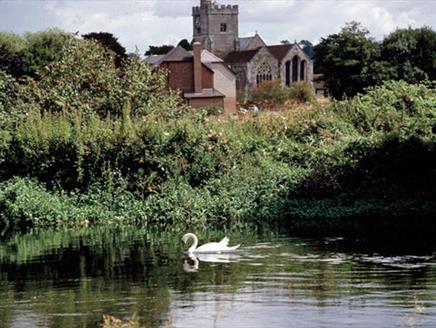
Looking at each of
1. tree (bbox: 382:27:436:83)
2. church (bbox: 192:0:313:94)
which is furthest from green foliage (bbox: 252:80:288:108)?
tree (bbox: 382:27:436:83)

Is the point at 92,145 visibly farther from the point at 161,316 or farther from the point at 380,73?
the point at 380,73

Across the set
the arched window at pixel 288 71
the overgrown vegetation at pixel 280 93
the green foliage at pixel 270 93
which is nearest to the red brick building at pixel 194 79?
the overgrown vegetation at pixel 280 93

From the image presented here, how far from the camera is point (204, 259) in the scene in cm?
1998

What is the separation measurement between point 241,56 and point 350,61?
6919 centimetres

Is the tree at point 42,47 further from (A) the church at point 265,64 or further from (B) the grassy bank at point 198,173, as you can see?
(A) the church at point 265,64

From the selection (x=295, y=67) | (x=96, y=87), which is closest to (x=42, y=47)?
(x=96, y=87)

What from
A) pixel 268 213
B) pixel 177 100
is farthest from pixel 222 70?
pixel 268 213

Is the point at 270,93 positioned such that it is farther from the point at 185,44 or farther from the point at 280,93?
the point at 185,44

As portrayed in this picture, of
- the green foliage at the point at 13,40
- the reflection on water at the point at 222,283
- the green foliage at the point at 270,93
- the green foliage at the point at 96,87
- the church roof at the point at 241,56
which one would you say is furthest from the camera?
the church roof at the point at 241,56

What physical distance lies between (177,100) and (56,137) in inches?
254

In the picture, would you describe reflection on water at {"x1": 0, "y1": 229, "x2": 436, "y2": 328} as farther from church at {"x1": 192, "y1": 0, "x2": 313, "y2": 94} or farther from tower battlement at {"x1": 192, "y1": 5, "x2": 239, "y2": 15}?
tower battlement at {"x1": 192, "y1": 5, "x2": 239, "y2": 15}

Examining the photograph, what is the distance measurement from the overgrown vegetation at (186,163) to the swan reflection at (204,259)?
18.8 ft

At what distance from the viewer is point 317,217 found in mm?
27109

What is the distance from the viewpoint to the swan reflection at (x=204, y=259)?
760 inches
